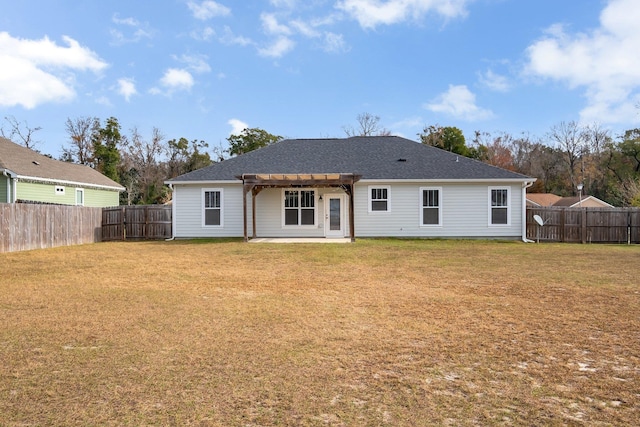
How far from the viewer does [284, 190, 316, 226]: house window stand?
64.0 ft

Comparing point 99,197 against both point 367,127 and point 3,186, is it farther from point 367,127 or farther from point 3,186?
point 367,127

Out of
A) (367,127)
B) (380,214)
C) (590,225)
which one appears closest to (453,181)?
(380,214)

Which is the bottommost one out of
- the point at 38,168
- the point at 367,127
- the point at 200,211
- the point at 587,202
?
the point at 200,211

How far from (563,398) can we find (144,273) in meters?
8.60

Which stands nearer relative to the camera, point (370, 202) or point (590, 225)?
point (590, 225)

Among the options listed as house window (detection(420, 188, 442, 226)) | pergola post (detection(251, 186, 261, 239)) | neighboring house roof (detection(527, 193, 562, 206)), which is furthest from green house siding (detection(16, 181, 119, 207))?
neighboring house roof (detection(527, 193, 562, 206))

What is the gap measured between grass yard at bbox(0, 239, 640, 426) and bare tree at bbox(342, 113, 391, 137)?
3840 cm

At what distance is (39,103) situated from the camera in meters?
34.8

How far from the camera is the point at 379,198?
19281mm

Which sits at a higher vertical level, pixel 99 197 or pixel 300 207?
pixel 99 197

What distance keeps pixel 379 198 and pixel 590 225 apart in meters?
9.12

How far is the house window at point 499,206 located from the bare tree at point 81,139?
1503 inches

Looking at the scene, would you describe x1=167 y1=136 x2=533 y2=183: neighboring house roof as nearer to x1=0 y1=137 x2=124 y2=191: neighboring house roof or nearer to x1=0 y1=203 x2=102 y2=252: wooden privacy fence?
x1=0 y1=203 x2=102 y2=252: wooden privacy fence

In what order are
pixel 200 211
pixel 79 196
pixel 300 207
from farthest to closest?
1. pixel 79 196
2. pixel 200 211
3. pixel 300 207
